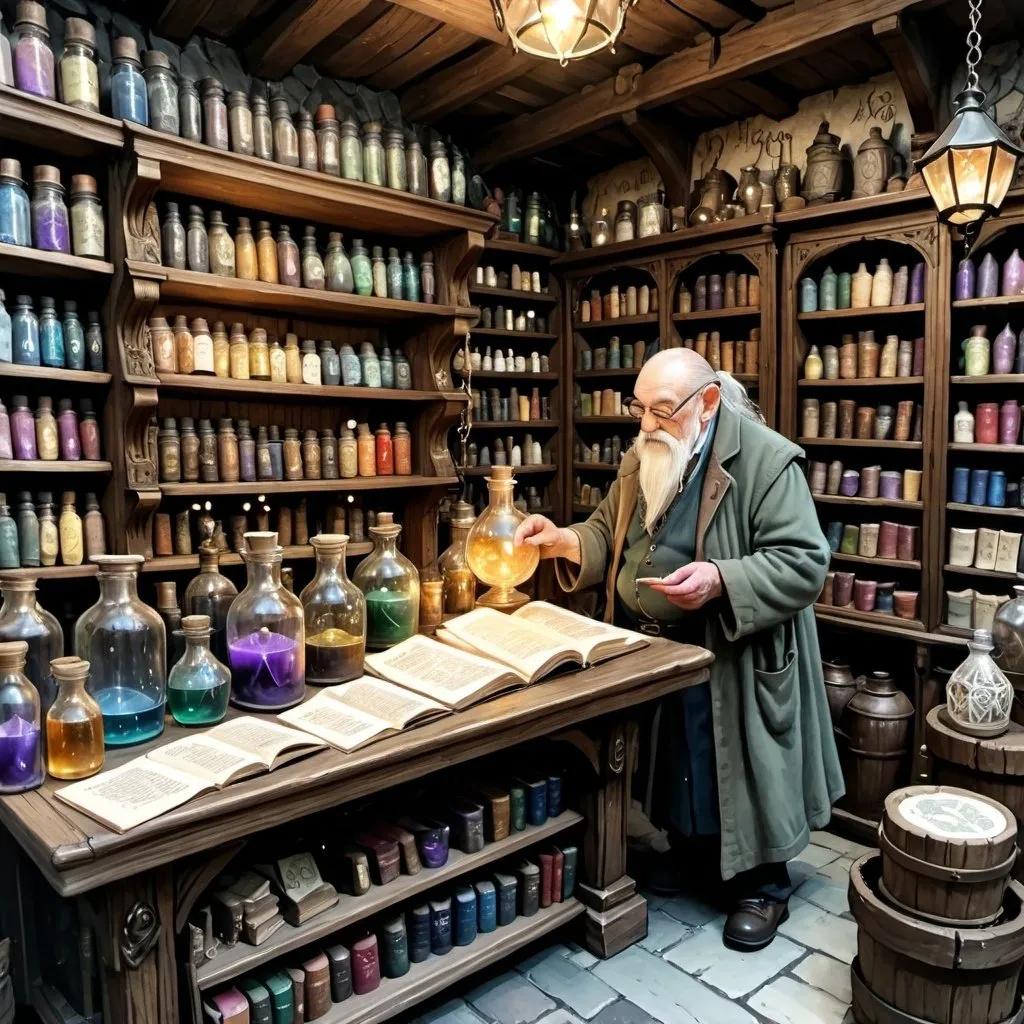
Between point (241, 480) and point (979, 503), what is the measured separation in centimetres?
272

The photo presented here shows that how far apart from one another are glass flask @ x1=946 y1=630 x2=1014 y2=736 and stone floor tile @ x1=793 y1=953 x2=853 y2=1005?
2.54ft

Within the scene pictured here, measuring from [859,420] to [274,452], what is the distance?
2315 mm

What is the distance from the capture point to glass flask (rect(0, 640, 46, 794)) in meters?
1.32

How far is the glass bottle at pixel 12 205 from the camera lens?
2.51 meters

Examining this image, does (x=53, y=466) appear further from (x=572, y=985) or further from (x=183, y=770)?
(x=572, y=985)

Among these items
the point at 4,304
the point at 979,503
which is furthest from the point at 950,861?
the point at 4,304

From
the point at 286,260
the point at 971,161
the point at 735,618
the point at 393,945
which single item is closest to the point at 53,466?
the point at 286,260

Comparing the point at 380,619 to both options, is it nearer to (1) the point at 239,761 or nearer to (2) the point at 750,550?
(1) the point at 239,761

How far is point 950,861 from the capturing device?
5.89 ft

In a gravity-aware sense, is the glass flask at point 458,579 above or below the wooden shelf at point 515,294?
below

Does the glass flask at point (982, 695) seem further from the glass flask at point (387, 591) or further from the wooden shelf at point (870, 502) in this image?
the glass flask at point (387, 591)

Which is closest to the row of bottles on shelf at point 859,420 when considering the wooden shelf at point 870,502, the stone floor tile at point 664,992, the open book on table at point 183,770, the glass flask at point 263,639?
the wooden shelf at point 870,502

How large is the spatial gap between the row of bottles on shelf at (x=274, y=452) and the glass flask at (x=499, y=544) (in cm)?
127

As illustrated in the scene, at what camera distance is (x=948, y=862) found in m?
1.80
